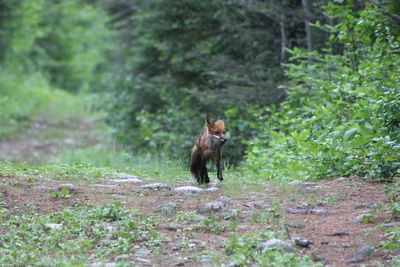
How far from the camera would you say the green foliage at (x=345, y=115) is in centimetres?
770

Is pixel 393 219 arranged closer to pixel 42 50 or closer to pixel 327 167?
pixel 327 167

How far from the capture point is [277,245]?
610 centimetres

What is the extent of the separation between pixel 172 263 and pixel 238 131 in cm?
1132

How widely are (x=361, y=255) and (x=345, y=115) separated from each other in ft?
16.1

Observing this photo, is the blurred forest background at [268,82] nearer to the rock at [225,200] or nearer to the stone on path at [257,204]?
the stone on path at [257,204]

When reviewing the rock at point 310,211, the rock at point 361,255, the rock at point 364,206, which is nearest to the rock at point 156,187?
the rock at point 310,211

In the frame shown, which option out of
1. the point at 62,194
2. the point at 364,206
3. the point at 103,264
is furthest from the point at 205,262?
the point at 62,194

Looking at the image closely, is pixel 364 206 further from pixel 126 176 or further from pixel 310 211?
pixel 126 176

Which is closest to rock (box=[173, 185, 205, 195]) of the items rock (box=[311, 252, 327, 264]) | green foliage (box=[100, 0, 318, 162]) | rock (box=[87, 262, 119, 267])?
rock (box=[311, 252, 327, 264])

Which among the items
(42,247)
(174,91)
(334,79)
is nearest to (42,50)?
(174,91)

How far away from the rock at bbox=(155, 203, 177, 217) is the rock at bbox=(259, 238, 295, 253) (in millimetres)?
1755

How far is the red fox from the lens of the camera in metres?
9.53

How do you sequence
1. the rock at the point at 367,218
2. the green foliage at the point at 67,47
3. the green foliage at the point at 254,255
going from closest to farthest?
the green foliage at the point at 254,255 < the rock at the point at 367,218 < the green foliage at the point at 67,47

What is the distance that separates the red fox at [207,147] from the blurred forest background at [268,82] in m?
1.58
